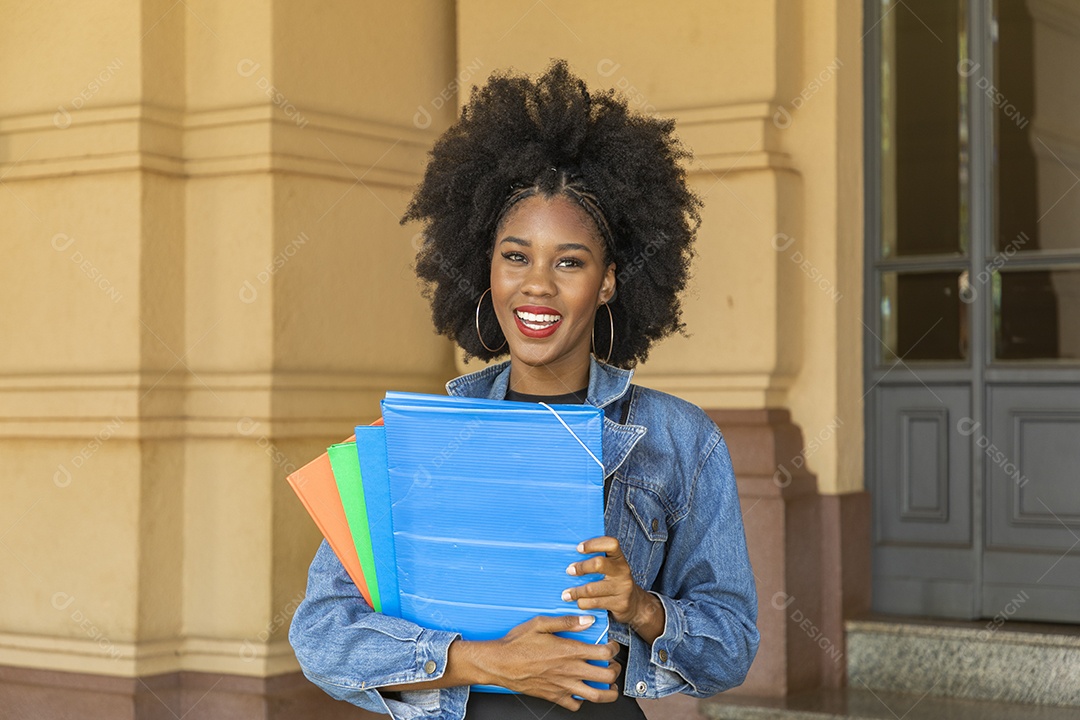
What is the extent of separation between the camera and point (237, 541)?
4.36 meters

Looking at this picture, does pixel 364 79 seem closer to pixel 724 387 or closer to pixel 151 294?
pixel 151 294

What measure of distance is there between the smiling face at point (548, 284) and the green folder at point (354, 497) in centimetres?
34

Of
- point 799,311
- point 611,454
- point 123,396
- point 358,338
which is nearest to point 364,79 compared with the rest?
point 358,338

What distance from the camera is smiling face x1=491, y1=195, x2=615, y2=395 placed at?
207cm

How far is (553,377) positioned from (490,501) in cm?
41

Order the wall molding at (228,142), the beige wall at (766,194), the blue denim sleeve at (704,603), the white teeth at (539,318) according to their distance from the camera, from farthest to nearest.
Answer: the beige wall at (766,194) → the wall molding at (228,142) → the white teeth at (539,318) → the blue denim sleeve at (704,603)

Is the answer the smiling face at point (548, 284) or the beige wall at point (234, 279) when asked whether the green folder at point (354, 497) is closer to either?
the smiling face at point (548, 284)

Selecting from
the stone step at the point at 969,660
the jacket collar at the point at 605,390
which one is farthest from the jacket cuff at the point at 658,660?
the stone step at the point at 969,660

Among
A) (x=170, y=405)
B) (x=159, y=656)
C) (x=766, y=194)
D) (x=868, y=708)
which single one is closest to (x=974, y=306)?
(x=766, y=194)

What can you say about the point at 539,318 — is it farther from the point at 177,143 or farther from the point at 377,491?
the point at 177,143

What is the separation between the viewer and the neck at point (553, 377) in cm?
215

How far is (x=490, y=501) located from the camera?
179cm

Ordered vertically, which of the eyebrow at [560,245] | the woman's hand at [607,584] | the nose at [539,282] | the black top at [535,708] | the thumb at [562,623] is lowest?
the black top at [535,708]

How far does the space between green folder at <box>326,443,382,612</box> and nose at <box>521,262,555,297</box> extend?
38 cm
